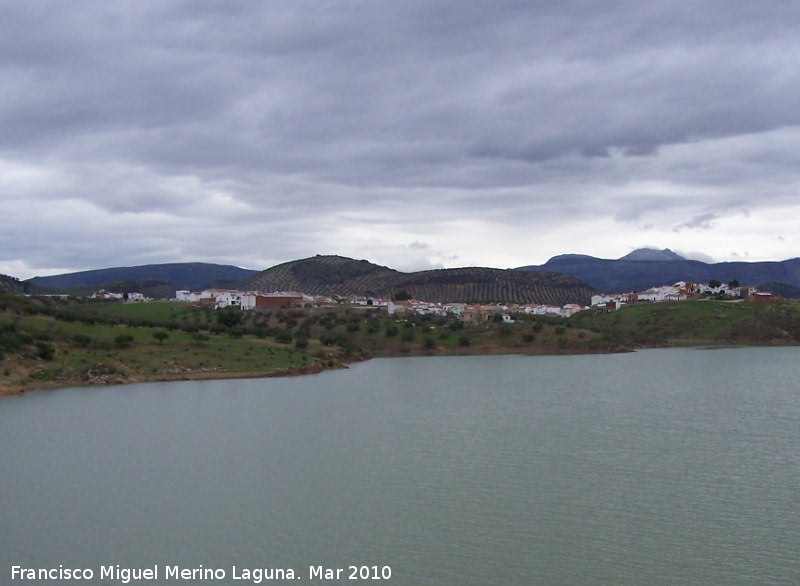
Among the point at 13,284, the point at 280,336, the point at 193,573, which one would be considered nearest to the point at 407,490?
the point at 193,573

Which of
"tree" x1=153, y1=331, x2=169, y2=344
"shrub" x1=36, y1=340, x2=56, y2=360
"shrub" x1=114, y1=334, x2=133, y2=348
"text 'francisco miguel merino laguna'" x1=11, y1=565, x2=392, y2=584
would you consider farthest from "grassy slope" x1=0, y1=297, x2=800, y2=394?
"text 'francisco miguel merino laguna'" x1=11, y1=565, x2=392, y2=584

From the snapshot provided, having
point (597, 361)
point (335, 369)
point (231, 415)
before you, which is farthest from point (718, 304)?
point (231, 415)

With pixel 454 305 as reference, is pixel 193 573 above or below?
below

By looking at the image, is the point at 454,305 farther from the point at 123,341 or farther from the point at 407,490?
the point at 407,490

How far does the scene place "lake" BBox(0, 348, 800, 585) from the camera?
1628cm

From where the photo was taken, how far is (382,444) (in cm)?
2870

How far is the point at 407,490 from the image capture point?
21797 millimetres

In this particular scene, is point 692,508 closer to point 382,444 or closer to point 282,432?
point 382,444

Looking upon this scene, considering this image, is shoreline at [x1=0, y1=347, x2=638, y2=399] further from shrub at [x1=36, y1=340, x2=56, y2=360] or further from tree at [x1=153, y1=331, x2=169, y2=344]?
tree at [x1=153, y1=331, x2=169, y2=344]

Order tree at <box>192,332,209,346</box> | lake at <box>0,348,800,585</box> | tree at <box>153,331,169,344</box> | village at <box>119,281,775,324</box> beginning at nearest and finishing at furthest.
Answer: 1. lake at <box>0,348,800,585</box>
2. tree at <box>153,331,169,344</box>
3. tree at <box>192,332,209,346</box>
4. village at <box>119,281,775,324</box>

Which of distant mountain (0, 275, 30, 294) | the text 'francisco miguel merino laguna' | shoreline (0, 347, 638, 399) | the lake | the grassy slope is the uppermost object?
distant mountain (0, 275, 30, 294)

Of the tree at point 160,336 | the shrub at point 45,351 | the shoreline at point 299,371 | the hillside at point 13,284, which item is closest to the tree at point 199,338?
the tree at point 160,336

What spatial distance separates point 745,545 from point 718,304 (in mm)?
108235

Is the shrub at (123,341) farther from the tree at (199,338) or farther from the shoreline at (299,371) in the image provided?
the shoreline at (299,371)
